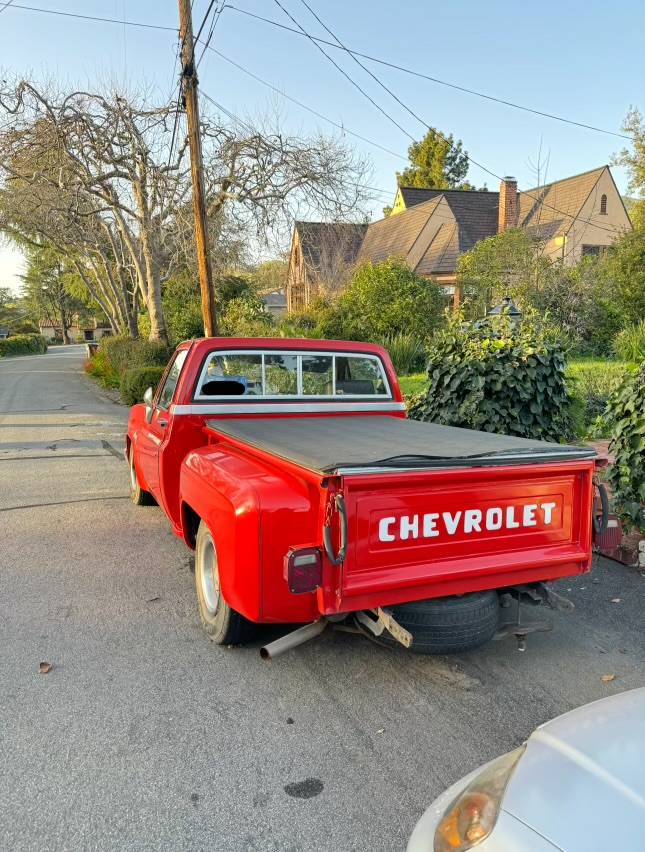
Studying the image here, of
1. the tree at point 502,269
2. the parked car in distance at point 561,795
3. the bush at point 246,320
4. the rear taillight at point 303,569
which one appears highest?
the tree at point 502,269

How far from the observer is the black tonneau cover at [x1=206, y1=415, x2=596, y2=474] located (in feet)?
9.87

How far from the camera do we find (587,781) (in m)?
1.58

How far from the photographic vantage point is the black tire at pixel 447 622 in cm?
316

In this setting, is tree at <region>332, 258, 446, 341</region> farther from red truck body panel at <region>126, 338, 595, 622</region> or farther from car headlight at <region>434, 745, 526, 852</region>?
car headlight at <region>434, 745, 526, 852</region>

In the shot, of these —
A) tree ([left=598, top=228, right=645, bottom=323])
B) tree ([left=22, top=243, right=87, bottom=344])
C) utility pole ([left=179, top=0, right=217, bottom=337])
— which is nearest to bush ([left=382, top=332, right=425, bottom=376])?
utility pole ([left=179, top=0, right=217, bottom=337])

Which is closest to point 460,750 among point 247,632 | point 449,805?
point 449,805

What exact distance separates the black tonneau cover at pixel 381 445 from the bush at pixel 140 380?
37.6ft

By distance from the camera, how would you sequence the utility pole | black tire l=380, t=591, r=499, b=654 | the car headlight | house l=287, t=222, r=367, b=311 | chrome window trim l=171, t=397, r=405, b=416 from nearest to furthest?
the car headlight
black tire l=380, t=591, r=499, b=654
chrome window trim l=171, t=397, r=405, b=416
the utility pole
house l=287, t=222, r=367, b=311

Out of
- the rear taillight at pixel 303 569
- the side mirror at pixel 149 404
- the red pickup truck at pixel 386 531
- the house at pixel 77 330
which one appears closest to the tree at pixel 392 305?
the side mirror at pixel 149 404

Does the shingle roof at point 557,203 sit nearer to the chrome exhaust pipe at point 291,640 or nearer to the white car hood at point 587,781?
the chrome exhaust pipe at point 291,640

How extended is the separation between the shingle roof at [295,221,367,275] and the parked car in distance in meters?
33.1

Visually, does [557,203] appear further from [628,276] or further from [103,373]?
[103,373]

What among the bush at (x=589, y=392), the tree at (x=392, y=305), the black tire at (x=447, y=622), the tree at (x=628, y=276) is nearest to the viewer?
the black tire at (x=447, y=622)

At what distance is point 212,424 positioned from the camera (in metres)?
4.61
